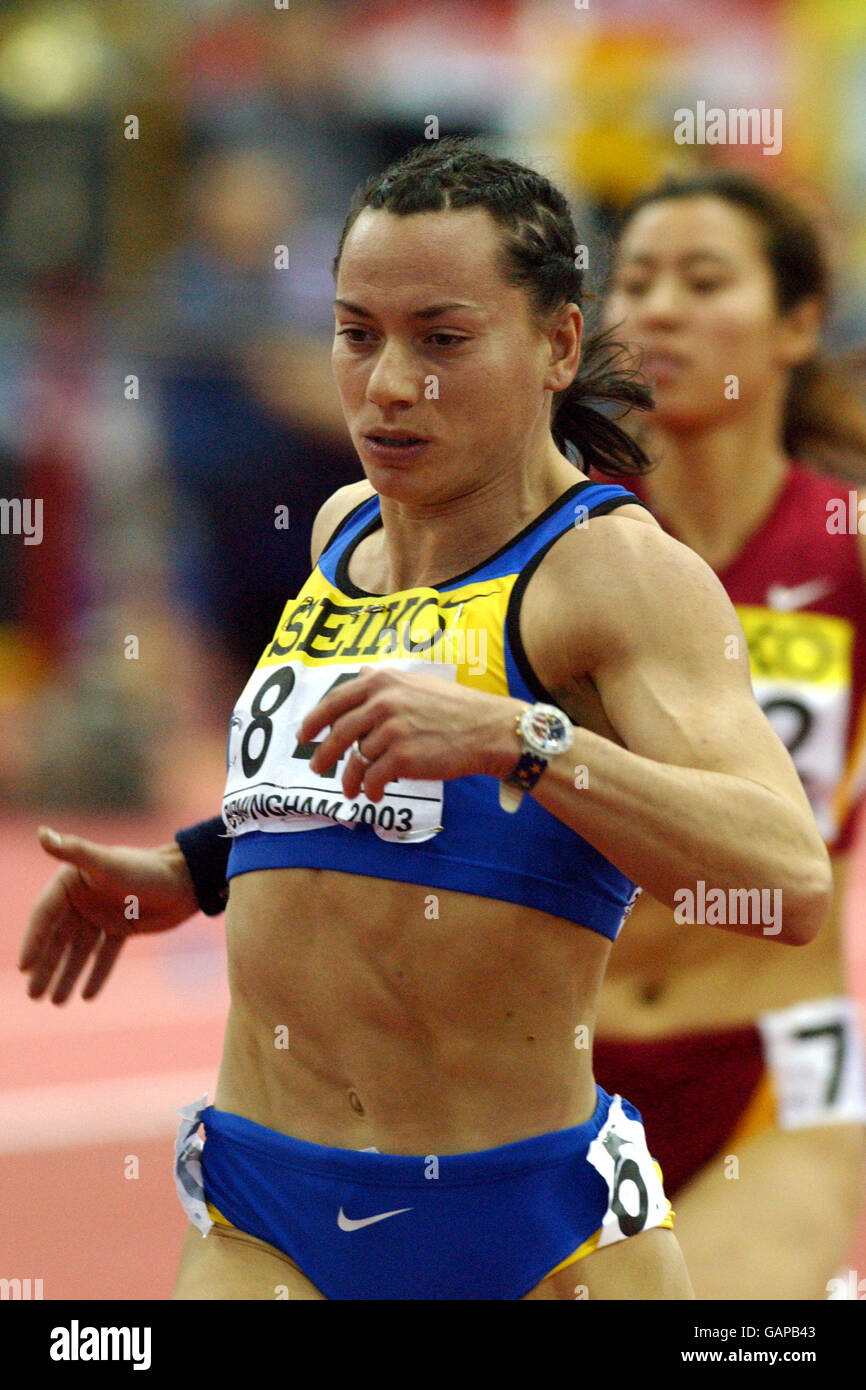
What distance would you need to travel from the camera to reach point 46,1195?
7727 mm

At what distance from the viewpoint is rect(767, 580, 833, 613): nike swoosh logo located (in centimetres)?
479

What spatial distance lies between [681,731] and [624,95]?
576 inches

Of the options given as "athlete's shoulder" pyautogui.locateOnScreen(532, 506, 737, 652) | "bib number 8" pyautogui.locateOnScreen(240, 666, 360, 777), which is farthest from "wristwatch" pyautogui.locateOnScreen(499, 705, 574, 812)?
"bib number 8" pyautogui.locateOnScreen(240, 666, 360, 777)

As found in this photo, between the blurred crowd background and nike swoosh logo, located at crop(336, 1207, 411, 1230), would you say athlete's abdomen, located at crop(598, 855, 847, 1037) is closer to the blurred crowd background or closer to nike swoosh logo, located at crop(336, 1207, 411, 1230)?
nike swoosh logo, located at crop(336, 1207, 411, 1230)

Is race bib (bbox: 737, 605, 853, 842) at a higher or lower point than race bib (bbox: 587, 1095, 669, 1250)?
higher

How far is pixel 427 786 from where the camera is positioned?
9.84ft

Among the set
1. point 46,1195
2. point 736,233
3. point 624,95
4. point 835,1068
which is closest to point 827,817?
point 835,1068

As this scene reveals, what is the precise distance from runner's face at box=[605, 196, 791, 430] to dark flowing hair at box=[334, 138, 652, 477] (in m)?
1.43

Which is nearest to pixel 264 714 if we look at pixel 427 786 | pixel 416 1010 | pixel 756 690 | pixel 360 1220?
pixel 427 786

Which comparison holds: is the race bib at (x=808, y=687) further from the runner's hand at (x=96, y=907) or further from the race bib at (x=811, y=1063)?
the runner's hand at (x=96, y=907)

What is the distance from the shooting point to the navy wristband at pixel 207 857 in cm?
362

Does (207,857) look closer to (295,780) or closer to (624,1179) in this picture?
(295,780)

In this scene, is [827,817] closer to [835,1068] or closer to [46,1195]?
[835,1068]

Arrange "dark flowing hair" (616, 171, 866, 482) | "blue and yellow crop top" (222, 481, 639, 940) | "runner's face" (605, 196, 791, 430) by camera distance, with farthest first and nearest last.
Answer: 1. "dark flowing hair" (616, 171, 866, 482)
2. "runner's face" (605, 196, 791, 430)
3. "blue and yellow crop top" (222, 481, 639, 940)
